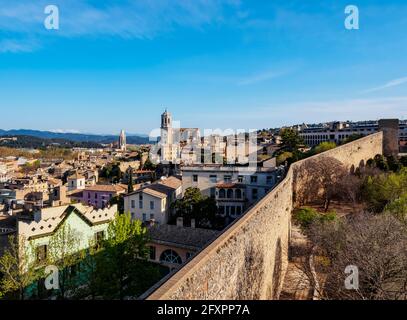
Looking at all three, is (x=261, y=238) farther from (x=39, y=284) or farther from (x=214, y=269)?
(x=39, y=284)

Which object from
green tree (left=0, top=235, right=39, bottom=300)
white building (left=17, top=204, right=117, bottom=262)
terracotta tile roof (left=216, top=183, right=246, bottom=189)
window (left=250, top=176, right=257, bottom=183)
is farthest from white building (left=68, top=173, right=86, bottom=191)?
green tree (left=0, top=235, right=39, bottom=300)

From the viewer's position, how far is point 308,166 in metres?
23.3

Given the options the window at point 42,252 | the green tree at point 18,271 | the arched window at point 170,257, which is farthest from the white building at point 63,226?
the arched window at point 170,257

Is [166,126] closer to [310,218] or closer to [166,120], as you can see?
[166,120]

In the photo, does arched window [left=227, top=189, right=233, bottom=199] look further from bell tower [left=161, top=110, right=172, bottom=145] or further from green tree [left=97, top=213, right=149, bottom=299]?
bell tower [left=161, top=110, right=172, bottom=145]

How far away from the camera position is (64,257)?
1464 centimetres

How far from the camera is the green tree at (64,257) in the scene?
47.9ft

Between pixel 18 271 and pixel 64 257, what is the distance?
178 centimetres

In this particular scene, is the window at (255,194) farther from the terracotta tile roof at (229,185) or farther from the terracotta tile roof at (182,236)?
the terracotta tile roof at (182,236)

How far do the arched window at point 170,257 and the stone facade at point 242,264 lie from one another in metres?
7.77

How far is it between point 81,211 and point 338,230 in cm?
1247

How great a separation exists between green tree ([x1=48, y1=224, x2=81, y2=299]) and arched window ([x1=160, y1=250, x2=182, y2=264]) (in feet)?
20.2

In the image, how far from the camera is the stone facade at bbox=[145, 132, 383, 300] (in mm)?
5465
